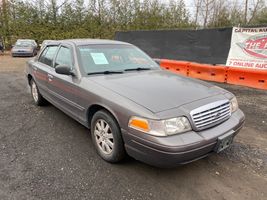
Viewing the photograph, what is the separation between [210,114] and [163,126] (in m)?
0.65

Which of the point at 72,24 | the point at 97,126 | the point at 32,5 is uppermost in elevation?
the point at 32,5

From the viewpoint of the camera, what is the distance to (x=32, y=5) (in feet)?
80.6

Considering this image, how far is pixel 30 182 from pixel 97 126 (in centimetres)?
105

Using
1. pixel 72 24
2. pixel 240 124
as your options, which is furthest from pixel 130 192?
pixel 72 24

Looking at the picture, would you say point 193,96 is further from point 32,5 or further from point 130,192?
point 32,5

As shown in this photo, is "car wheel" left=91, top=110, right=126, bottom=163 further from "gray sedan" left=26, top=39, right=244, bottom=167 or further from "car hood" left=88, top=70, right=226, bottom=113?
"car hood" left=88, top=70, right=226, bottom=113

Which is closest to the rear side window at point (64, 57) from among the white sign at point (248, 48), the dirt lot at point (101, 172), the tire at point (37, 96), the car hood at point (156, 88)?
the car hood at point (156, 88)

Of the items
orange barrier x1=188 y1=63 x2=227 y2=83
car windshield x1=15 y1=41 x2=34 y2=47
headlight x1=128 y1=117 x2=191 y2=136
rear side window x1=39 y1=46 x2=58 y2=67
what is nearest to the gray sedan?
headlight x1=128 y1=117 x2=191 y2=136

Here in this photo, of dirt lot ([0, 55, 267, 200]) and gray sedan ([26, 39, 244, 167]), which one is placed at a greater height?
gray sedan ([26, 39, 244, 167])

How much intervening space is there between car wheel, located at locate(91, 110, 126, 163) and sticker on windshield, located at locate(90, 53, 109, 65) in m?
0.95

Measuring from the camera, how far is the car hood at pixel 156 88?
2.77 metres

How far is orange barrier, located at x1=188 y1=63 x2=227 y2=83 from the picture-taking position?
7.98 metres

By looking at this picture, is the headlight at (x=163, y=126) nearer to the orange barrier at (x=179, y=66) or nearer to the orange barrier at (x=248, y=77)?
the orange barrier at (x=248, y=77)

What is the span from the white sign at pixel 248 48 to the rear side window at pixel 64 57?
21.2 ft
